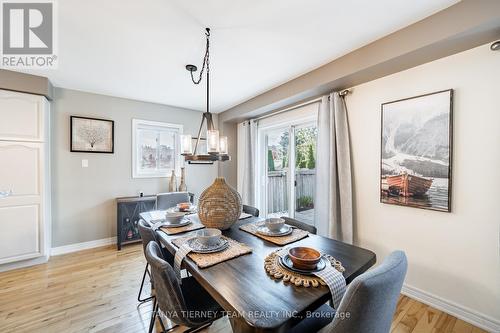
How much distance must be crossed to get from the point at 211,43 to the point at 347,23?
1.16 m

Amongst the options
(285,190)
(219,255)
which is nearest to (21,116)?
(219,255)

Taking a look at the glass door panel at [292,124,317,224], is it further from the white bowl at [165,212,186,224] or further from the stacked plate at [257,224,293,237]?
the white bowl at [165,212,186,224]

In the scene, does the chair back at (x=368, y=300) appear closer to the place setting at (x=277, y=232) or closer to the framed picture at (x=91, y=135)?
the place setting at (x=277, y=232)

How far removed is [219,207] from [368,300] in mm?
1091

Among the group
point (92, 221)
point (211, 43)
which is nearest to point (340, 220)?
point (211, 43)

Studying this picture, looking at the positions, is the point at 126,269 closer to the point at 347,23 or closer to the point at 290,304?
the point at 290,304

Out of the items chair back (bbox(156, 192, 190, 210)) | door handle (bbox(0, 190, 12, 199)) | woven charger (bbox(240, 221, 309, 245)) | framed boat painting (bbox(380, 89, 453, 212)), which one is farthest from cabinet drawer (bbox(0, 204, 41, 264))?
framed boat painting (bbox(380, 89, 453, 212))

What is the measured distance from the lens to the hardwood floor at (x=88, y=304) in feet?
5.33

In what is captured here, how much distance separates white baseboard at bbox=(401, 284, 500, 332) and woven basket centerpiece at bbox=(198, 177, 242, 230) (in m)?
1.89

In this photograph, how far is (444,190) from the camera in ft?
5.85

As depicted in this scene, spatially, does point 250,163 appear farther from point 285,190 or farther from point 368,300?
point 368,300

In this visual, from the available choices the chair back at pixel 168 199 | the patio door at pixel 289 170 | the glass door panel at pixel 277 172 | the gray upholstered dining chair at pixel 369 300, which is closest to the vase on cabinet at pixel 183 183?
the chair back at pixel 168 199

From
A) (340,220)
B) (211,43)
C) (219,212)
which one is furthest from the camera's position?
(340,220)

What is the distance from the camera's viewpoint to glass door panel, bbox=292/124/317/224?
3.03m
